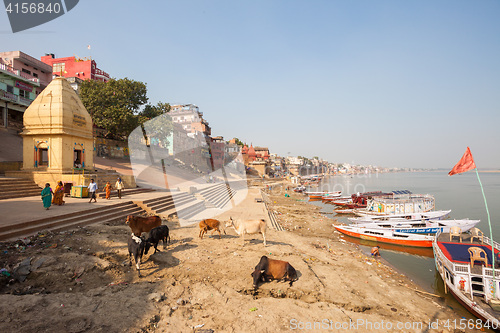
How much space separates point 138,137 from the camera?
131ft

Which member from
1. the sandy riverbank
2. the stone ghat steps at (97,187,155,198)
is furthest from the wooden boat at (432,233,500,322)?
the stone ghat steps at (97,187,155,198)

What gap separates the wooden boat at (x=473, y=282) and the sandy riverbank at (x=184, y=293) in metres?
0.84

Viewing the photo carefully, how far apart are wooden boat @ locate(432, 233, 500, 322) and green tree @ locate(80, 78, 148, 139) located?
37.5 metres

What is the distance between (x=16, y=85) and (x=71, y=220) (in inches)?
1353

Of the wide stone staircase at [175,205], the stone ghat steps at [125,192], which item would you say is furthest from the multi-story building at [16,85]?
the wide stone staircase at [175,205]

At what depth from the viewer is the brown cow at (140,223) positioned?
9500 millimetres

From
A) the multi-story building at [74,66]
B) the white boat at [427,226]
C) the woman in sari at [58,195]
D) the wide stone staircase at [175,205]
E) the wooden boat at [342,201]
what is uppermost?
the multi-story building at [74,66]

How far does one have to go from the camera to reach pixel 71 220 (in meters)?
10.5

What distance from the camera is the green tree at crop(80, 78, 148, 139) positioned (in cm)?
3303

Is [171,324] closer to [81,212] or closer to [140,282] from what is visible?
[140,282]

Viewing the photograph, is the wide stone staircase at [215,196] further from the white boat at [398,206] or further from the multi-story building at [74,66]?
the multi-story building at [74,66]

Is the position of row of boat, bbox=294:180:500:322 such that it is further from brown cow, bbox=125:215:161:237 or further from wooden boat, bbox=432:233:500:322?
brown cow, bbox=125:215:161:237

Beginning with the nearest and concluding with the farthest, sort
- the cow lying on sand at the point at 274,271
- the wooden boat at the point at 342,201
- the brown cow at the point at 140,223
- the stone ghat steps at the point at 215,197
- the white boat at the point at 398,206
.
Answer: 1. the cow lying on sand at the point at 274,271
2. the brown cow at the point at 140,223
3. the stone ghat steps at the point at 215,197
4. the white boat at the point at 398,206
5. the wooden boat at the point at 342,201


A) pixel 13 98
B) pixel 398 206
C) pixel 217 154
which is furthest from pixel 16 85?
pixel 398 206
